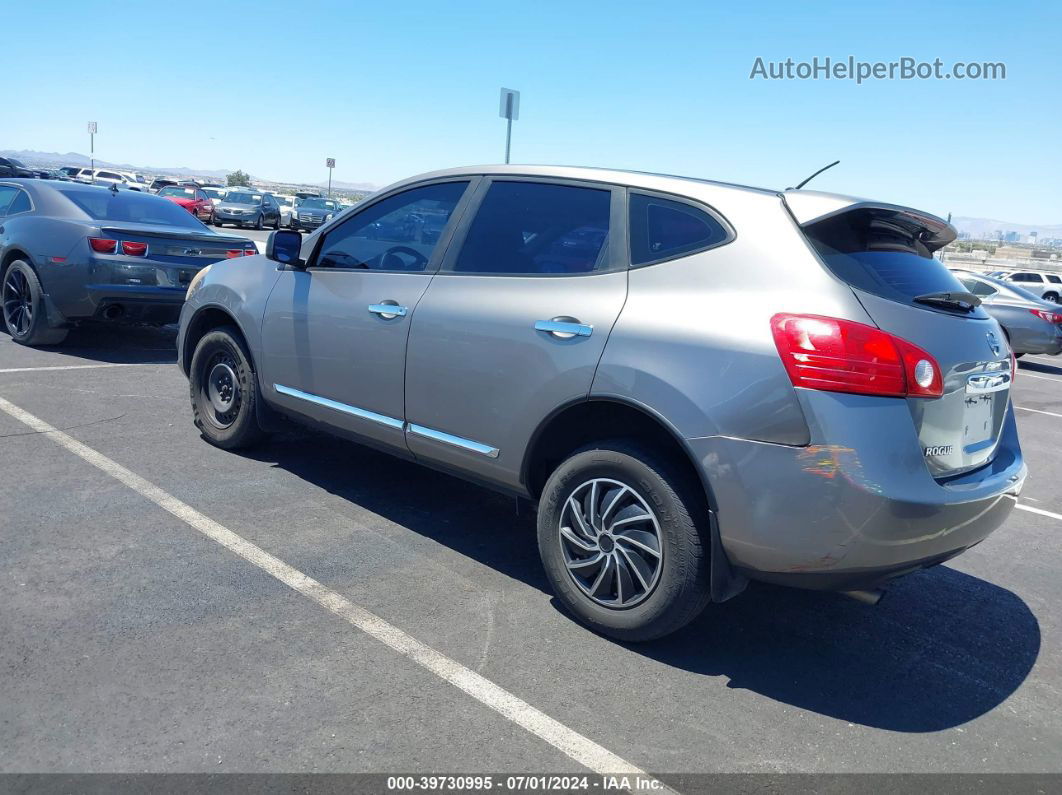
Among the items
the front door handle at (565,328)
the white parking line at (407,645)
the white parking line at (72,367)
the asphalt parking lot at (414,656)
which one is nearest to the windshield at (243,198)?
the white parking line at (72,367)

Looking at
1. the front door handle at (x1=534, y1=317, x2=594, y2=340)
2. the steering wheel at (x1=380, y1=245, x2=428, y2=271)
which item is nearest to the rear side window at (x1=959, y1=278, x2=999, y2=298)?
the steering wheel at (x1=380, y1=245, x2=428, y2=271)

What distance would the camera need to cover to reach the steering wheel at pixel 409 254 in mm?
4301

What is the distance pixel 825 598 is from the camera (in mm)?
4125

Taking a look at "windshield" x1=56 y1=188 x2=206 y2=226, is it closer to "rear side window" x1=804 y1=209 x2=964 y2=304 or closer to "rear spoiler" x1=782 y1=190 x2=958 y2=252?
"rear spoiler" x1=782 y1=190 x2=958 y2=252

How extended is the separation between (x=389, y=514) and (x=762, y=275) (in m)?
2.42

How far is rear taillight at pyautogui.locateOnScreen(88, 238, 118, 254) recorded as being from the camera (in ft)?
25.3

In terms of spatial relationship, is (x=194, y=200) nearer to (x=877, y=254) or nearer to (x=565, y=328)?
(x=565, y=328)

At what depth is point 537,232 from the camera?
389cm

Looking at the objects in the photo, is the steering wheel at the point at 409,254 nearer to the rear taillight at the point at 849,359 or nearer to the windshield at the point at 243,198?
the rear taillight at the point at 849,359

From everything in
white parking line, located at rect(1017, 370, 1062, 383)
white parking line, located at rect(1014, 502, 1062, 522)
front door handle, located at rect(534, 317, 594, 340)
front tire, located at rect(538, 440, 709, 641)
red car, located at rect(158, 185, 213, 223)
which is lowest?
white parking line, located at rect(1014, 502, 1062, 522)

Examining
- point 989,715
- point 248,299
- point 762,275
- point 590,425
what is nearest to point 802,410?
point 762,275

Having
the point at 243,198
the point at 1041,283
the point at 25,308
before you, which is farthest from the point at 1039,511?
the point at 243,198

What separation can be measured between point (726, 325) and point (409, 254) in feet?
6.16

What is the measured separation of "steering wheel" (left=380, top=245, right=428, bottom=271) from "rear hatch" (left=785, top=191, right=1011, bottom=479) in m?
1.78
